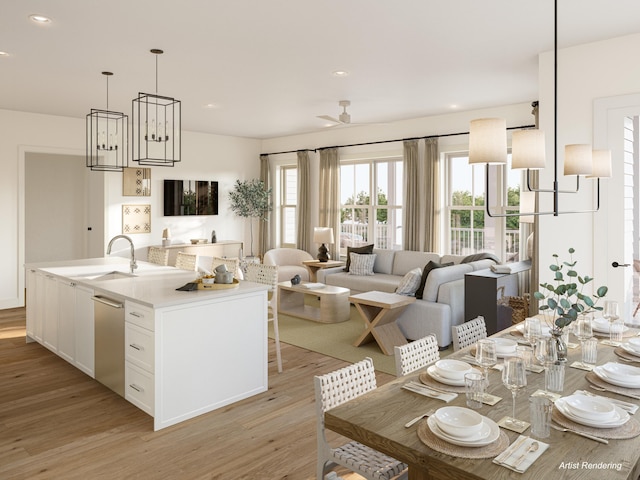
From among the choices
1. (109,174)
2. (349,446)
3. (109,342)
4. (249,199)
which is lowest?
(349,446)

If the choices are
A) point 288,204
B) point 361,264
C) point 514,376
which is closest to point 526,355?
point 514,376

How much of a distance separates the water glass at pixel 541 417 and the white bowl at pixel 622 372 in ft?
2.18

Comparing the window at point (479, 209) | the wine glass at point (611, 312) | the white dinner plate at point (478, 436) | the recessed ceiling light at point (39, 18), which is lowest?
the white dinner plate at point (478, 436)

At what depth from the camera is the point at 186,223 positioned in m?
9.19

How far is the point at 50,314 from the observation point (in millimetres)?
4730

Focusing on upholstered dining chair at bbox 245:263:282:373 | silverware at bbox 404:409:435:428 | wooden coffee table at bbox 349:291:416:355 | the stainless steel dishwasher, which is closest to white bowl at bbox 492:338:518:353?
silverware at bbox 404:409:435:428

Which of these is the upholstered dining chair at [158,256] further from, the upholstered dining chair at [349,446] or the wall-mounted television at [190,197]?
the upholstered dining chair at [349,446]

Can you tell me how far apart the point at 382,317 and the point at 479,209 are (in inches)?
120

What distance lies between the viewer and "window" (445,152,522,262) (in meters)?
6.91

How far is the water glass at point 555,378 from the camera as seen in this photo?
1959 millimetres

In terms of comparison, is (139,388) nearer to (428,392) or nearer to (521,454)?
(428,392)

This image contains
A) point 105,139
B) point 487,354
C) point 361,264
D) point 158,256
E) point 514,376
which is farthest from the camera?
point 158,256

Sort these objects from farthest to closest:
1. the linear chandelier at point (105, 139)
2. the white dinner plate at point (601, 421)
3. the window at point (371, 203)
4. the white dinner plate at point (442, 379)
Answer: the window at point (371, 203) → the linear chandelier at point (105, 139) → the white dinner plate at point (442, 379) → the white dinner plate at point (601, 421)

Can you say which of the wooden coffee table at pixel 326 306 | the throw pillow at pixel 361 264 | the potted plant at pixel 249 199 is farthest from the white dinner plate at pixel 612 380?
the potted plant at pixel 249 199
